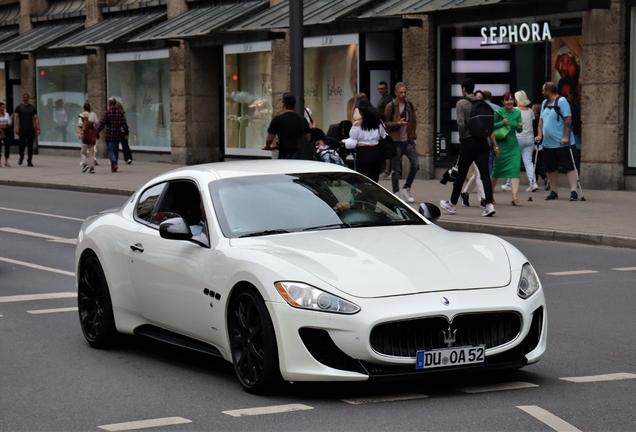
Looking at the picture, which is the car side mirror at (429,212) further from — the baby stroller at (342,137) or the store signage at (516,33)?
the store signage at (516,33)

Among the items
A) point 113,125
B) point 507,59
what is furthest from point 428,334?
point 113,125

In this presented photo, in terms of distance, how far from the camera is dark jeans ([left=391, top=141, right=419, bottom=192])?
1889cm

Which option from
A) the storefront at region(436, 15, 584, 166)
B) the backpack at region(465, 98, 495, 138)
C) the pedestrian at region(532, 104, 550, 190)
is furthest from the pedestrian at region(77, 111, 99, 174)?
the backpack at region(465, 98, 495, 138)

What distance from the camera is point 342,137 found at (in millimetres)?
24344

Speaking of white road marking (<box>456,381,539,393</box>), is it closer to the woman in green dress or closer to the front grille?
the front grille

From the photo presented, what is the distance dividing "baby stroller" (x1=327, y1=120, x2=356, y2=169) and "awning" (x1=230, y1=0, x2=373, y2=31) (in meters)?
2.41

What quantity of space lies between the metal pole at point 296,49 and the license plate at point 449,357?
509 inches

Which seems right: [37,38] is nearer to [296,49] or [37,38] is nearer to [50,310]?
[296,49]

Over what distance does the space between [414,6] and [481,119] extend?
7837 mm

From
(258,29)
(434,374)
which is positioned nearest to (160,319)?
(434,374)

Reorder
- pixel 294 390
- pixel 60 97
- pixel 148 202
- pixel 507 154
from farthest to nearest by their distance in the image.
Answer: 1. pixel 60 97
2. pixel 507 154
3. pixel 148 202
4. pixel 294 390

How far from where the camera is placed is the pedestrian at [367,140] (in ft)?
55.9

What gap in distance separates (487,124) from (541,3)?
5.95 m

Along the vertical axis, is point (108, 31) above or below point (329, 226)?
above
